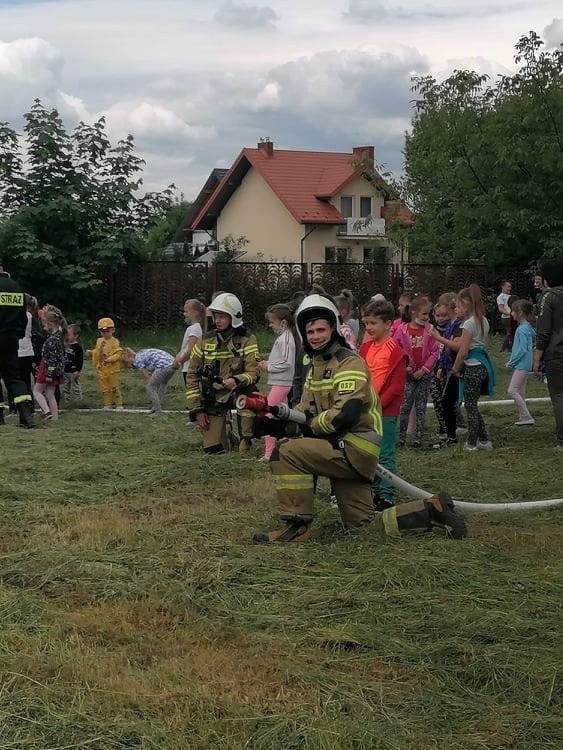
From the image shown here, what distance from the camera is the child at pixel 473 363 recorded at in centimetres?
959

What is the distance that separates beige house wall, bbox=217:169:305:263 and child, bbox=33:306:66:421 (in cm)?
3659

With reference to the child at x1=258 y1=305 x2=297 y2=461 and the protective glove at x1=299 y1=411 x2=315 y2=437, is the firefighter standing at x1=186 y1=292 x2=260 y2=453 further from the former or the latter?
the protective glove at x1=299 y1=411 x2=315 y2=437

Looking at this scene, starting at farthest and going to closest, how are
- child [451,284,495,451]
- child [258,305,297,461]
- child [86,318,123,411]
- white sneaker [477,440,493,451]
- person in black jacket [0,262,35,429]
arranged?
child [86,318,123,411], person in black jacket [0,262,35,429], white sneaker [477,440,493,451], child [451,284,495,451], child [258,305,297,461]

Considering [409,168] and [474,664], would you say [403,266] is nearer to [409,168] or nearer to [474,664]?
[409,168]

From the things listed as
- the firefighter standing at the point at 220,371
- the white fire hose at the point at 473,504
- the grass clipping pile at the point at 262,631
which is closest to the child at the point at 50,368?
the firefighter standing at the point at 220,371

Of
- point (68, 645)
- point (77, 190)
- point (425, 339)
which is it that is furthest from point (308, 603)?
point (77, 190)

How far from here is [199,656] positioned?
4.16m

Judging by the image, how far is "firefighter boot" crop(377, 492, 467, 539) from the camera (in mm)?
6055

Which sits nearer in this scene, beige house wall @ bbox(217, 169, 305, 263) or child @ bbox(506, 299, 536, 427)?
child @ bbox(506, 299, 536, 427)

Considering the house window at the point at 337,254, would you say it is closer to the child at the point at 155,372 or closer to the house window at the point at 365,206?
the house window at the point at 365,206

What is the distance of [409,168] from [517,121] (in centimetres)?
826

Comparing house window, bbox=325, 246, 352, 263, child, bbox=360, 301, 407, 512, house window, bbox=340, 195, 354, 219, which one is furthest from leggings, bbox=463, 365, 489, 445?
house window, bbox=340, 195, 354, 219

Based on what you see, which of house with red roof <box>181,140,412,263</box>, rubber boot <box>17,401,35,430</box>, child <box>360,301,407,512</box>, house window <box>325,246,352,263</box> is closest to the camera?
child <box>360,301,407,512</box>

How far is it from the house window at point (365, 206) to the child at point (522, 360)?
40702mm
